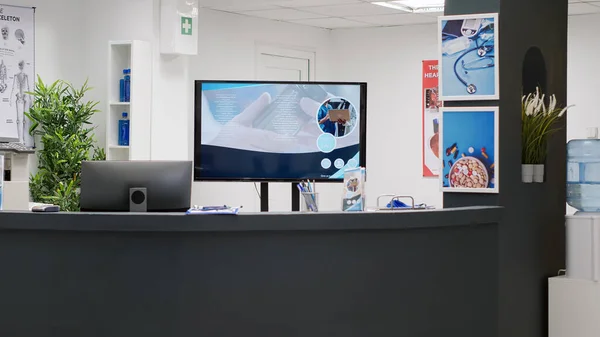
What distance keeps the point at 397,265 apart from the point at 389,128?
224 inches

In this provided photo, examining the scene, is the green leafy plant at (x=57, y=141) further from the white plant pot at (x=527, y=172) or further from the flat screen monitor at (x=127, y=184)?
the white plant pot at (x=527, y=172)

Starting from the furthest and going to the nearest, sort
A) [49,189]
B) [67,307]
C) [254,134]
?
[49,189]
[254,134]
[67,307]

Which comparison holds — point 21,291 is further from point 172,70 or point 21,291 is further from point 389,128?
point 389,128

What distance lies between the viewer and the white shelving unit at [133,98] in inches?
285

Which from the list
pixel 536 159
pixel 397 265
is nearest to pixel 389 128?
pixel 536 159

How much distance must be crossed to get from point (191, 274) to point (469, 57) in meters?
1.85

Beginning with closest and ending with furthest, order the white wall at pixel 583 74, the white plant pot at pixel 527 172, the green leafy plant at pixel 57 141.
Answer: the white plant pot at pixel 527 172
the green leafy plant at pixel 57 141
the white wall at pixel 583 74

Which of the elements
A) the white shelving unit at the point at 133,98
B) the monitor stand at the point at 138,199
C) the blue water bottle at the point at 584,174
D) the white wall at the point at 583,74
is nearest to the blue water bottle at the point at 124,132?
the white shelving unit at the point at 133,98

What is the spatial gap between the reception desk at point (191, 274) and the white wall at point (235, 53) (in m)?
4.42

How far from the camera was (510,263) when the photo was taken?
462cm

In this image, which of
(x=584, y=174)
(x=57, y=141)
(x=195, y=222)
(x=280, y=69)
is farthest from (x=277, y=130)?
(x=280, y=69)

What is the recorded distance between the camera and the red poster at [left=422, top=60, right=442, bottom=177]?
9250 mm

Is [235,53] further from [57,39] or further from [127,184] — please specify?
[127,184]

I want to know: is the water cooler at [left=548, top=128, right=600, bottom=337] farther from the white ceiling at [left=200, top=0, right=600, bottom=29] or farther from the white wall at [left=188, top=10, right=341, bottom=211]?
the white wall at [left=188, top=10, right=341, bottom=211]
